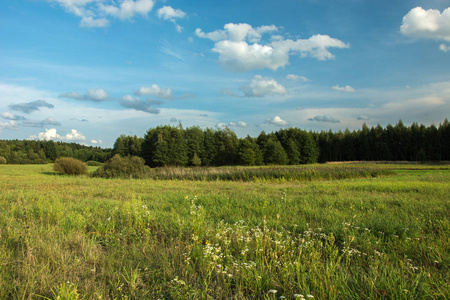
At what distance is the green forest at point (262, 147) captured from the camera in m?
58.6

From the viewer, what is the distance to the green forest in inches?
2308

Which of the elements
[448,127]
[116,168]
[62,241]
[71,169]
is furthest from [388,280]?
[448,127]

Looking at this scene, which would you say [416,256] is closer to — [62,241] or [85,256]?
[85,256]

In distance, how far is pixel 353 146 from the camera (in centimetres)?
7150

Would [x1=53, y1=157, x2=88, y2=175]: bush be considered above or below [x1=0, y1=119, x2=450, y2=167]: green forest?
below

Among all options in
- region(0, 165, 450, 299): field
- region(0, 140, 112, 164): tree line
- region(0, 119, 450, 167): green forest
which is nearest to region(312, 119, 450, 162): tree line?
region(0, 119, 450, 167): green forest

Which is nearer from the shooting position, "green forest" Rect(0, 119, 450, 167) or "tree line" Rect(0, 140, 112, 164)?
"green forest" Rect(0, 119, 450, 167)

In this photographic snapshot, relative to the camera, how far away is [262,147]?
67062 mm

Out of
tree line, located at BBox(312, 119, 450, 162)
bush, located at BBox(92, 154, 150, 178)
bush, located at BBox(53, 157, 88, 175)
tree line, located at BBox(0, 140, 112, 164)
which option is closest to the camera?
bush, located at BBox(92, 154, 150, 178)

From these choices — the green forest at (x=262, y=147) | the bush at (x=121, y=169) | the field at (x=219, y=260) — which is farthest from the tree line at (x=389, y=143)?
the field at (x=219, y=260)

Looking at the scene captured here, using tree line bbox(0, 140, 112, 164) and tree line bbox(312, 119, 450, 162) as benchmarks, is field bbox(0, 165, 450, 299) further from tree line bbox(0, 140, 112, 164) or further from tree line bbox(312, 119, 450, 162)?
tree line bbox(0, 140, 112, 164)

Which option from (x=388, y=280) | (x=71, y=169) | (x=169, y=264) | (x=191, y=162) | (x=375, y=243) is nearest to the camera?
(x=388, y=280)

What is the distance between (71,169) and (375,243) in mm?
32226

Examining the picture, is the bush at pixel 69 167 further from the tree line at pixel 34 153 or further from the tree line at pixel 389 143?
the tree line at pixel 389 143
